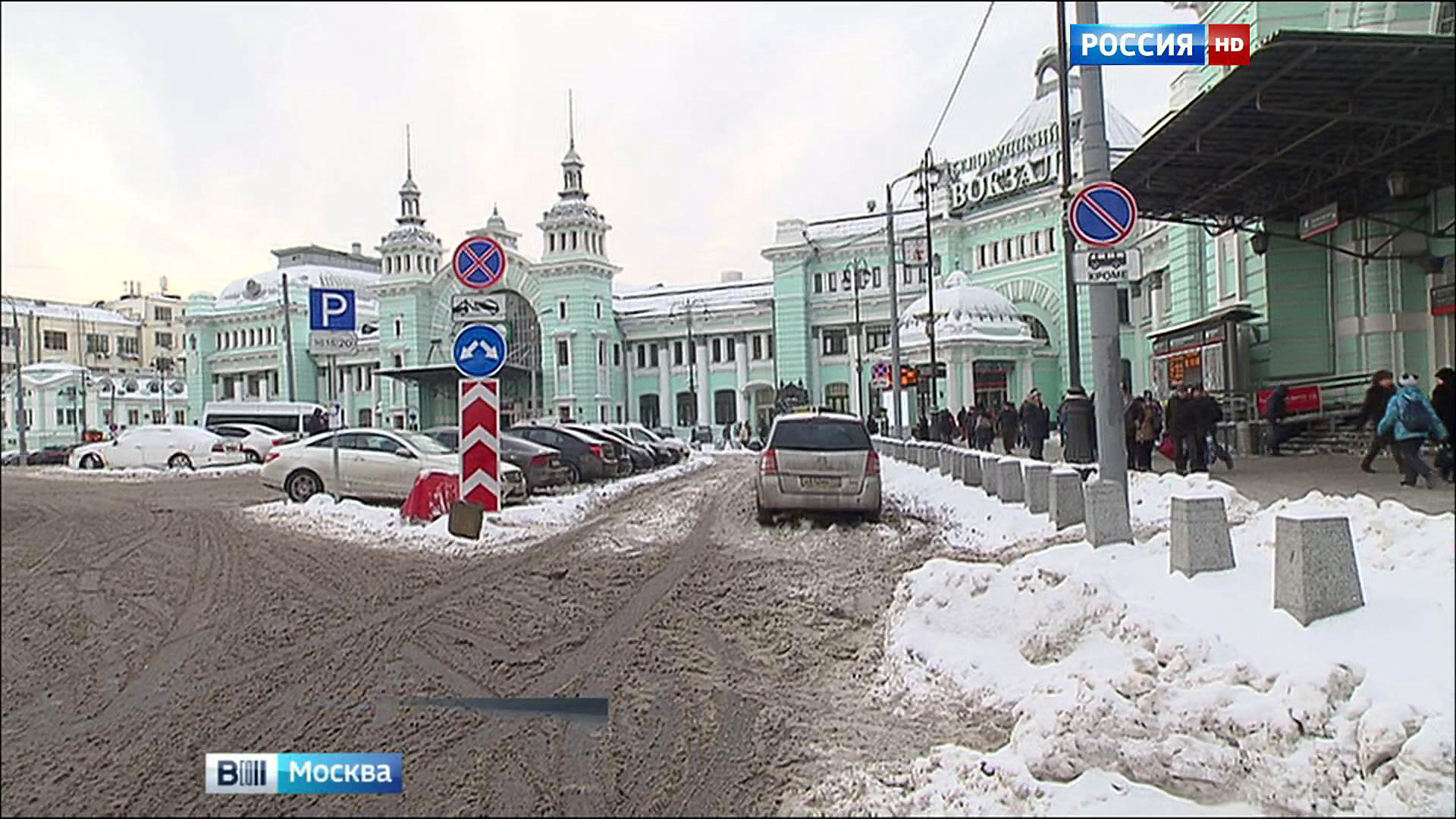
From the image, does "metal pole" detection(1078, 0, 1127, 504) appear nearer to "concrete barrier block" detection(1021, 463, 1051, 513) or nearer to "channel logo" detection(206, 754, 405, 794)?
"concrete barrier block" detection(1021, 463, 1051, 513)

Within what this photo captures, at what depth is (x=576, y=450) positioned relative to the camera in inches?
462

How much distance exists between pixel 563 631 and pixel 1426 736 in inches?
101

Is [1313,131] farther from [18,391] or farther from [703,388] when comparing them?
[703,388]

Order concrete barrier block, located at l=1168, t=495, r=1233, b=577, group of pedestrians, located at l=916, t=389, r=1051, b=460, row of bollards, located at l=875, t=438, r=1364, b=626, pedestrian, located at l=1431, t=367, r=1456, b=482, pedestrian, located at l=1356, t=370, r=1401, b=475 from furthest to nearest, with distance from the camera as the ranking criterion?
1. group of pedestrians, located at l=916, t=389, r=1051, b=460
2. concrete barrier block, located at l=1168, t=495, r=1233, b=577
3. row of bollards, located at l=875, t=438, r=1364, b=626
4. pedestrian, located at l=1356, t=370, r=1401, b=475
5. pedestrian, located at l=1431, t=367, r=1456, b=482

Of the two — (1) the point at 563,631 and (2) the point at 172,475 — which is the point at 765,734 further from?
(2) the point at 172,475

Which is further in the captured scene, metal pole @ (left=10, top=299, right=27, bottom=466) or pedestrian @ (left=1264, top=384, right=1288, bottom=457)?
pedestrian @ (left=1264, top=384, right=1288, bottom=457)

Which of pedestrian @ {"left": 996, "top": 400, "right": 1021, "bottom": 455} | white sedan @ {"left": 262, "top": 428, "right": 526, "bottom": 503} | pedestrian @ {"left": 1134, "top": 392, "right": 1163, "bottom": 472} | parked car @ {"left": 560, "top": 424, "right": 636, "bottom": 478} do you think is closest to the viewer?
white sedan @ {"left": 262, "top": 428, "right": 526, "bottom": 503}

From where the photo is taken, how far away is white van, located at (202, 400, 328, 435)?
3232mm

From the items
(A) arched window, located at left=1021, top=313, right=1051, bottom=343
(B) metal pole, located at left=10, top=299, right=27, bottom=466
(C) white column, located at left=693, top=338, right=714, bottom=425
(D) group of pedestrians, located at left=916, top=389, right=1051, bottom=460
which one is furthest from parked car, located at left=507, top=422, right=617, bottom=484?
(A) arched window, located at left=1021, top=313, right=1051, bottom=343

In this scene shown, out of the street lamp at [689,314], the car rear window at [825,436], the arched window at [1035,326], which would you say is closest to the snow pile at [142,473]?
the street lamp at [689,314]

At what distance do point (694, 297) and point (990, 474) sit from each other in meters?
5.89

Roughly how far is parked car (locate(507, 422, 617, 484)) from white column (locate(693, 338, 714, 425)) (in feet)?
3.15

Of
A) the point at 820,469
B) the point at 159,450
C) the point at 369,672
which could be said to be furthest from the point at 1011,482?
the point at 159,450

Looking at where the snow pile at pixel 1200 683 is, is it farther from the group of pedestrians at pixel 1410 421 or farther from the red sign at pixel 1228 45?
the red sign at pixel 1228 45
